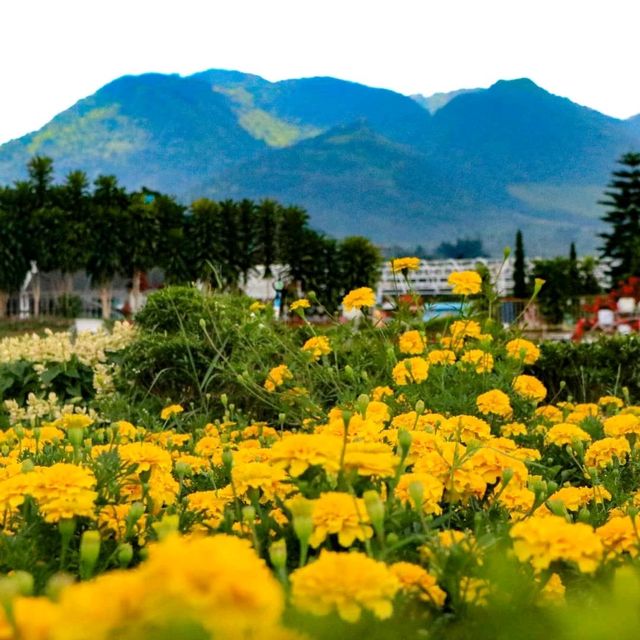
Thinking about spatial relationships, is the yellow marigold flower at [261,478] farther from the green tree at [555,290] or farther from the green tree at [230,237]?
the green tree at [230,237]

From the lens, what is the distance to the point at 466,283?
3.26 m

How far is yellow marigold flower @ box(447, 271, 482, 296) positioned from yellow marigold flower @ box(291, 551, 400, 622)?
2462mm

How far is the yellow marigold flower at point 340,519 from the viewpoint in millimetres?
1059

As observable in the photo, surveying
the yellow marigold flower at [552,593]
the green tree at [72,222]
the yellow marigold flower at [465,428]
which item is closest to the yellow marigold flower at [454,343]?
the yellow marigold flower at [465,428]

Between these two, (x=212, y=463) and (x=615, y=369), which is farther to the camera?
(x=615, y=369)

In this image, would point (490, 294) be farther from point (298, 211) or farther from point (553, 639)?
point (298, 211)

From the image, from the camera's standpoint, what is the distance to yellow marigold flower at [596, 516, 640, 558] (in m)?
1.24

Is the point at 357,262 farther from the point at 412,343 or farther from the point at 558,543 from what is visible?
the point at 558,543

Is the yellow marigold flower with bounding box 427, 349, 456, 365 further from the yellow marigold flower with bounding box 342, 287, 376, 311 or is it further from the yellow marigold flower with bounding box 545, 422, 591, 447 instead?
the yellow marigold flower with bounding box 545, 422, 591, 447

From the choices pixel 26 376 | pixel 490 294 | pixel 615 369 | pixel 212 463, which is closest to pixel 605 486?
pixel 212 463

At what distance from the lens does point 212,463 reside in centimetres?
212

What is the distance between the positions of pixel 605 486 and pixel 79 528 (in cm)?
138

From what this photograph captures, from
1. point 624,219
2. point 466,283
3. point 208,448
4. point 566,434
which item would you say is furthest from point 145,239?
point 566,434

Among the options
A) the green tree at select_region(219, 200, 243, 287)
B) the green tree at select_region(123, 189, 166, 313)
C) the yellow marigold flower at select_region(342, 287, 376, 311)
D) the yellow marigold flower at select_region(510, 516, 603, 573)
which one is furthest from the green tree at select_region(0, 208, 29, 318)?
the yellow marigold flower at select_region(510, 516, 603, 573)
